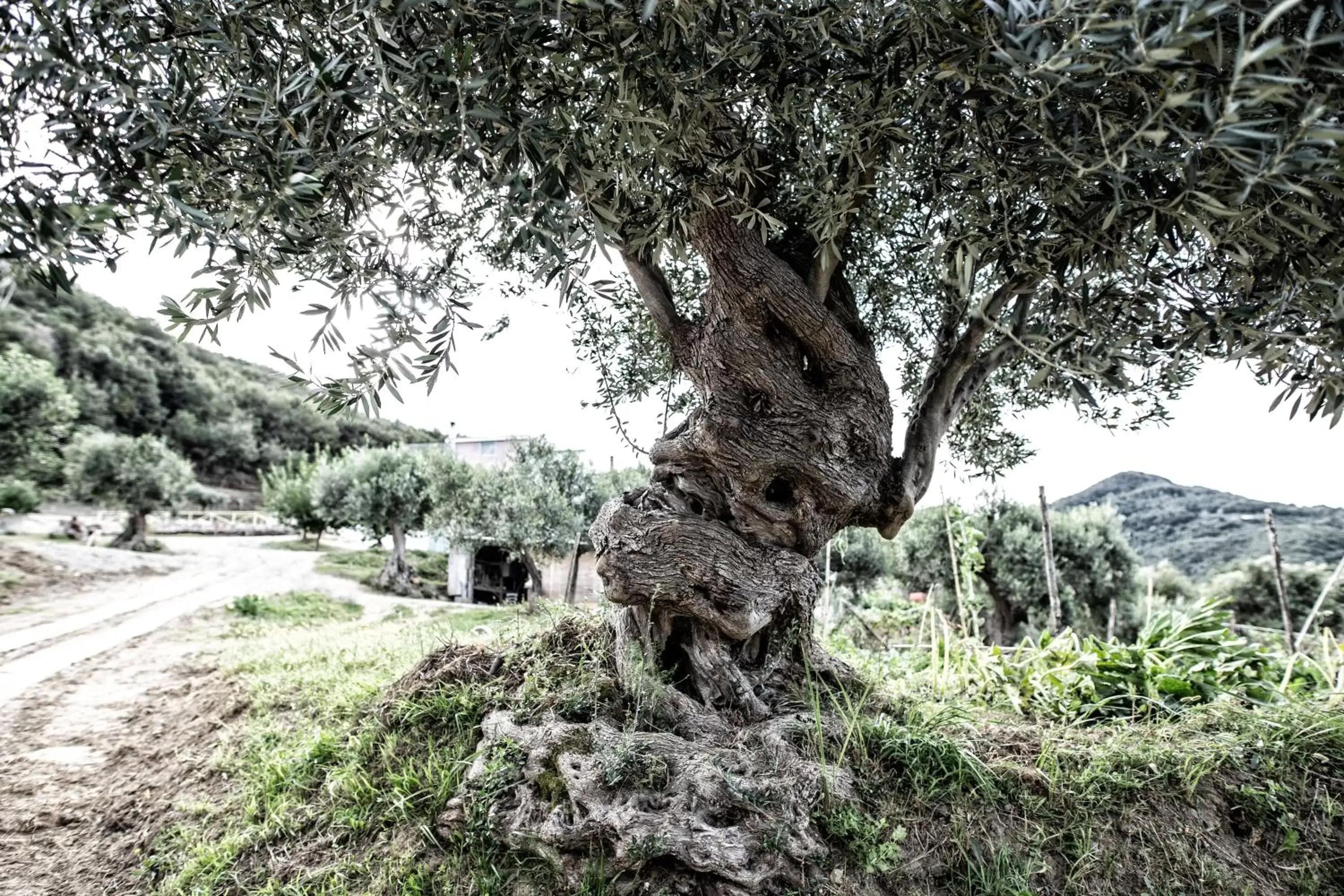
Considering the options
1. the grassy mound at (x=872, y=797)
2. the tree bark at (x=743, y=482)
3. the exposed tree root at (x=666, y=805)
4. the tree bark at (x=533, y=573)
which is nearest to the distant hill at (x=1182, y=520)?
the tree bark at (x=533, y=573)

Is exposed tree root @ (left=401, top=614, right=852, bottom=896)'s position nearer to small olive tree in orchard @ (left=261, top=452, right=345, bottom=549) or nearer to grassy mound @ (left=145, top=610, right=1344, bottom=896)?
grassy mound @ (left=145, top=610, right=1344, bottom=896)

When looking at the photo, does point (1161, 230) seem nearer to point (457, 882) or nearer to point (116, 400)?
point (457, 882)

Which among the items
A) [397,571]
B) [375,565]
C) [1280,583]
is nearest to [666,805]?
[1280,583]

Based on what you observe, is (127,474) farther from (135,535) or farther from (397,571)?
(397,571)

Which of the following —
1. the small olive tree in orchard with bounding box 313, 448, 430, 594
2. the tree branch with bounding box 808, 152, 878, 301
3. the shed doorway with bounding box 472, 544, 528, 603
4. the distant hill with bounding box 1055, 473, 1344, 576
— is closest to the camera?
the tree branch with bounding box 808, 152, 878, 301

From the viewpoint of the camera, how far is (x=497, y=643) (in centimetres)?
506

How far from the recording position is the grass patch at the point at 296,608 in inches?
527

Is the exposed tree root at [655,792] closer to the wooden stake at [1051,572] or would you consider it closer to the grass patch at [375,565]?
the wooden stake at [1051,572]

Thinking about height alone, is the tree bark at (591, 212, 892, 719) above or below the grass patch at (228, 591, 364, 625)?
above

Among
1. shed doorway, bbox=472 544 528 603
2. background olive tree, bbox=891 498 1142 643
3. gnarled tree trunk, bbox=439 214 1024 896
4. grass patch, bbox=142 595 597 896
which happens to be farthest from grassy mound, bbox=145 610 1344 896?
shed doorway, bbox=472 544 528 603

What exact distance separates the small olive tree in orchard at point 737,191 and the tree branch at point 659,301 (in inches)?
1.4

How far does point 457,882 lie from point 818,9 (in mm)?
4121

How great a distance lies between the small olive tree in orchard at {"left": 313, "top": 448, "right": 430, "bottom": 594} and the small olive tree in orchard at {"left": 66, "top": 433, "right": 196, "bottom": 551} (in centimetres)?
440

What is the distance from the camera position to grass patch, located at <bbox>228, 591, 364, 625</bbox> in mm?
13383
